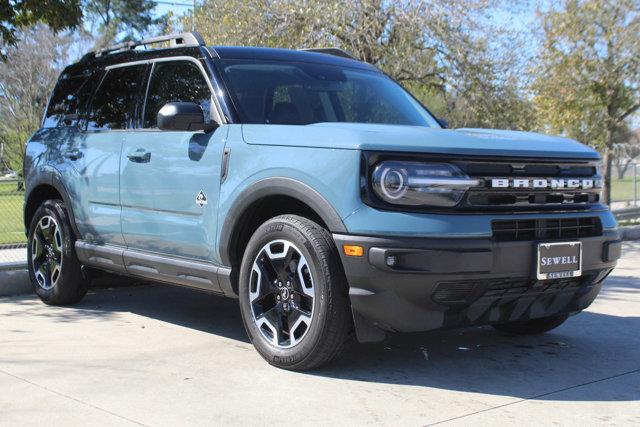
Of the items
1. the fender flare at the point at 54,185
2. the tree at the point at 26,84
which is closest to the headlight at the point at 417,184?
the fender flare at the point at 54,185

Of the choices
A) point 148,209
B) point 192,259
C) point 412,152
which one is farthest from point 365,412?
point 148,209

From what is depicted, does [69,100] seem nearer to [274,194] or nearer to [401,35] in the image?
[274,194]

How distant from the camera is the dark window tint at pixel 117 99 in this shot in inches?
235

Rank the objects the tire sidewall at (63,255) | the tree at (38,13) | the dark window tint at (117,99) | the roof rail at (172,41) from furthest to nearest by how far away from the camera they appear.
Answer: the tree at (38,13)
the tire sidewall at (63,255)
the dark window tint at (117,99)
the roof rail at (172,41)

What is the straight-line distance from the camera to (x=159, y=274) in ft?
17.8

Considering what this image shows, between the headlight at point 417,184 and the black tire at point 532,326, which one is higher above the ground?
the headlight at point 417,184

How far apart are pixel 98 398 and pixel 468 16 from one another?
38.5 ft

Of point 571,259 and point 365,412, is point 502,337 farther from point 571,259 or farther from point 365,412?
point 365,412

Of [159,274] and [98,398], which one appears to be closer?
[98,398]

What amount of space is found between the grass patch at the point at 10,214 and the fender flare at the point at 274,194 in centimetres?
890

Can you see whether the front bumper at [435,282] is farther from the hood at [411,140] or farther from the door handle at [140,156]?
the door handle at [140,156]

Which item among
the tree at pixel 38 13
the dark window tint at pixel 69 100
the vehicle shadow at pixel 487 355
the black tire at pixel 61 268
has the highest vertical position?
the tree at pixel 38 13

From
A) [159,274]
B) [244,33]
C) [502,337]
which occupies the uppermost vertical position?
[244,33]

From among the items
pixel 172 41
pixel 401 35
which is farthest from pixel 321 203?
pixel 401 35
